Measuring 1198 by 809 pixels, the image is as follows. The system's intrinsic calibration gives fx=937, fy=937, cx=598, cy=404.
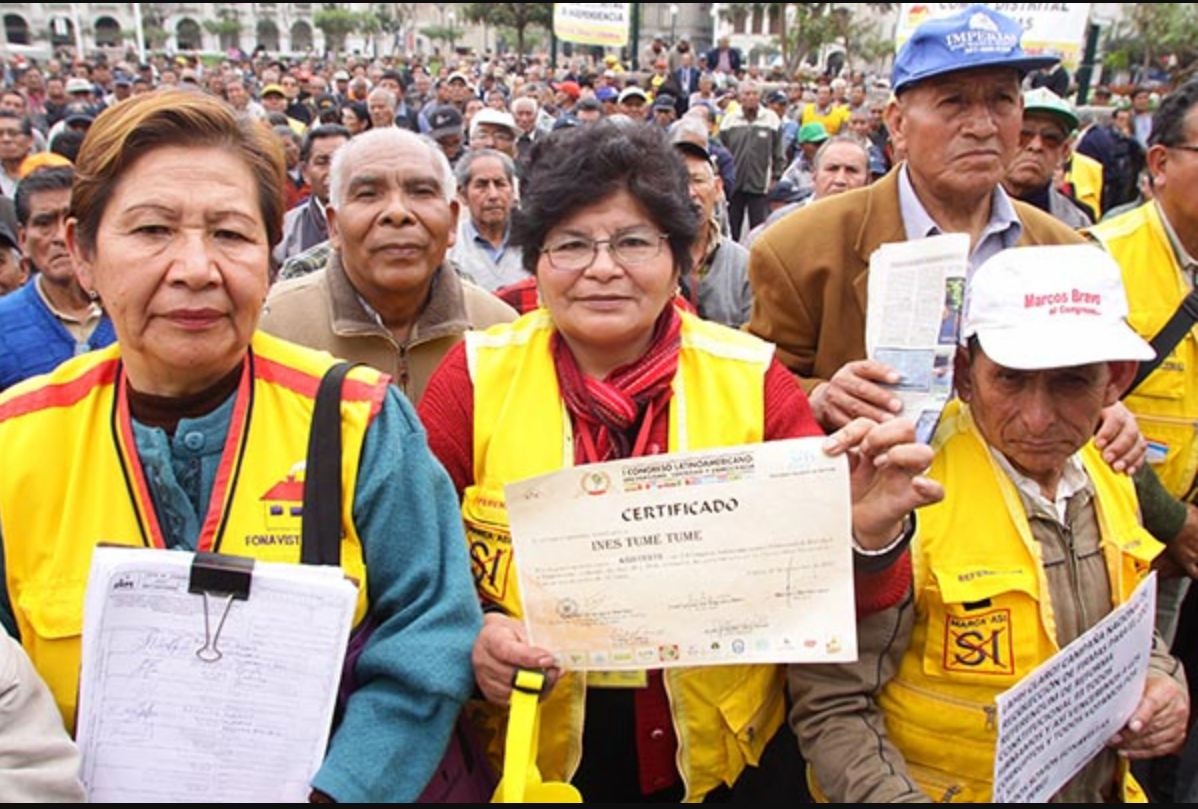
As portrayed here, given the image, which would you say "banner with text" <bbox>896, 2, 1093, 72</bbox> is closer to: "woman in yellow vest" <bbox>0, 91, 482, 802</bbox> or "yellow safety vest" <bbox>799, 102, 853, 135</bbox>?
"yellow safety vest" <bbox>799, 102, 853, 135</bbox>

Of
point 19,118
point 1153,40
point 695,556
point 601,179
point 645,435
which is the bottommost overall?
point 695,556

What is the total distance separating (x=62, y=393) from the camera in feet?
5.44

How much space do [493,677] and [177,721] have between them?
531 millimetres

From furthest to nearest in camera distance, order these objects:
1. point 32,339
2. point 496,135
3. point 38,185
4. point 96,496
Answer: point 496,135 → point 38,185 → point 32,339 → point 96,496

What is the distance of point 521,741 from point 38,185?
141 inches

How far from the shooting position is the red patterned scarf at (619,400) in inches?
77.0

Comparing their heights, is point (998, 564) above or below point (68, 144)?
below

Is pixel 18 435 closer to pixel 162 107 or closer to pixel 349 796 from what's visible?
pixel 162 107

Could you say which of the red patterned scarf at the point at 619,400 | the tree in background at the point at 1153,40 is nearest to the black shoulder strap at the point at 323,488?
the red patterned scarf at the point at 619,400

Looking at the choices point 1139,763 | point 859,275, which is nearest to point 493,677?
point 859,275

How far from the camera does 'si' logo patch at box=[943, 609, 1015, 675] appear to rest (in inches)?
71.6

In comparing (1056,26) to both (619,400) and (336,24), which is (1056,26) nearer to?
(619,400)

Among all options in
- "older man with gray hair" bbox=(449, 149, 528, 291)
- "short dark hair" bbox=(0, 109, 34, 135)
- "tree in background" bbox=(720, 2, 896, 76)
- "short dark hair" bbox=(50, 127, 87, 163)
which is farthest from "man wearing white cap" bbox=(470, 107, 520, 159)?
"tree in background" bbox=(720, 2, 896, 76)

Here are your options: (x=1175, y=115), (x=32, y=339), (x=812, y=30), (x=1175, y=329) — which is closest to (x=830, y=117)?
(x=1175, y=115)
